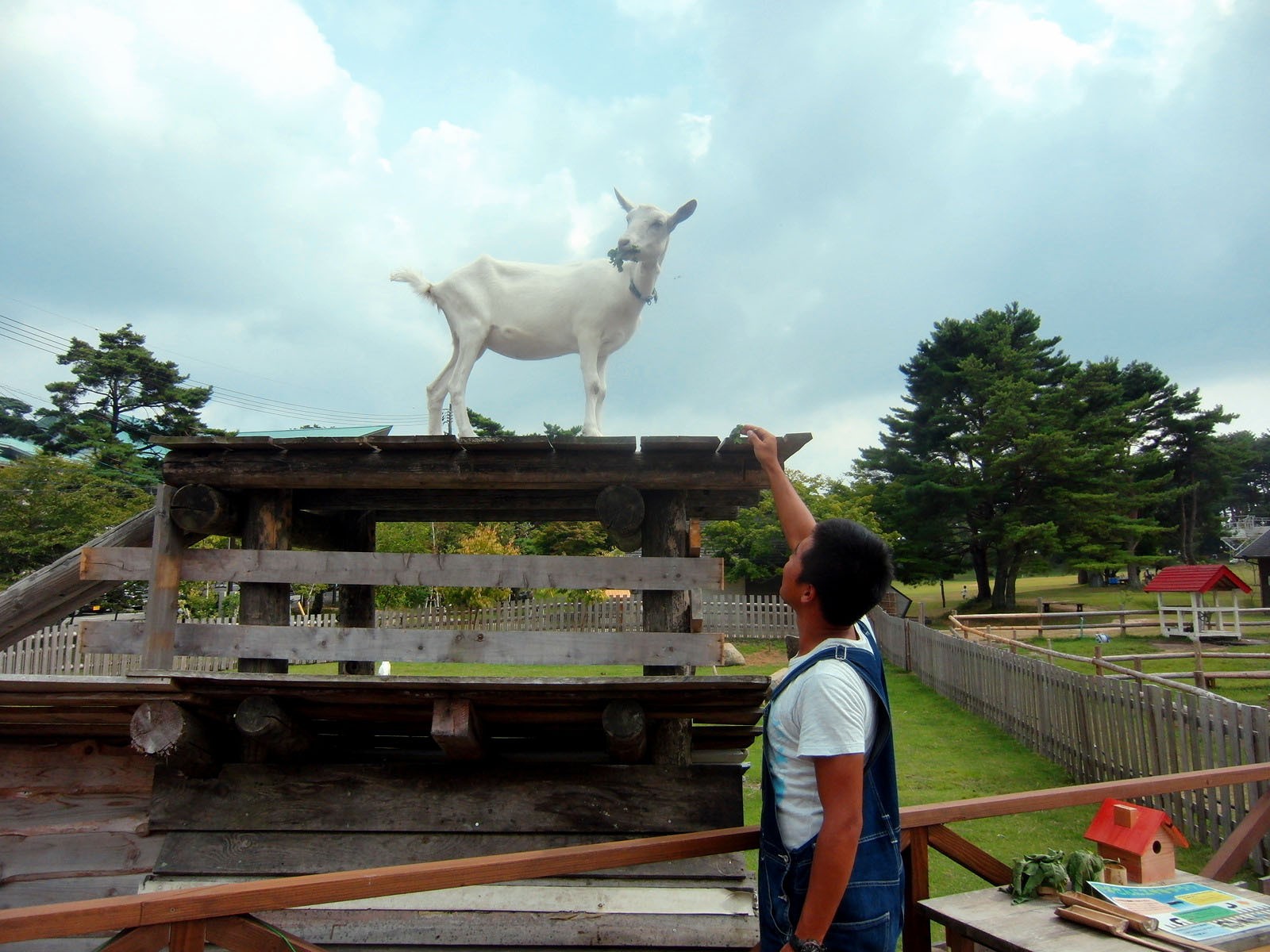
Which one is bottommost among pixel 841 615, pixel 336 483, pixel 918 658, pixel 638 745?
pixel 918 658

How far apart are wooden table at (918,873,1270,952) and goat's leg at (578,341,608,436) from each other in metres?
3.37

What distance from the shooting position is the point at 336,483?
15.4ft

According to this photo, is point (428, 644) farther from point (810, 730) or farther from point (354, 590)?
point (810, 730)

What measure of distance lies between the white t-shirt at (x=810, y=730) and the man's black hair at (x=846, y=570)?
0.09 meters

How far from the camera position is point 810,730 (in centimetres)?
205

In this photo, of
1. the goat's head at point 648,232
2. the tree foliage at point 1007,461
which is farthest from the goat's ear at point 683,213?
the tree foliage at point 1007,461

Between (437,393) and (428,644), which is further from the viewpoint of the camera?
(437,393)

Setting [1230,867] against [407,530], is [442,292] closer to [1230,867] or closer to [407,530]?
[1230,867]

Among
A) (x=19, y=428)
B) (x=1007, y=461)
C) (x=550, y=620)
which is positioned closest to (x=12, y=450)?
(x=19, y=428)

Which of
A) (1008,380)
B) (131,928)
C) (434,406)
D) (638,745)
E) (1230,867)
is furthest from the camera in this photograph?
(1008,380)

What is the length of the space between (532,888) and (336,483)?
2545 mm

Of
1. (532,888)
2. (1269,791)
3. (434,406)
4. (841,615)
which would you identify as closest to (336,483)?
(434,406)

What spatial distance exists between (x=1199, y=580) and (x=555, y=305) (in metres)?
21.6

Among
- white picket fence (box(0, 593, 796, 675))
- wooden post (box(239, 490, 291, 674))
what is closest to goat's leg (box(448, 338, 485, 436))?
wooden post (box(239, 490, 291, 674))
